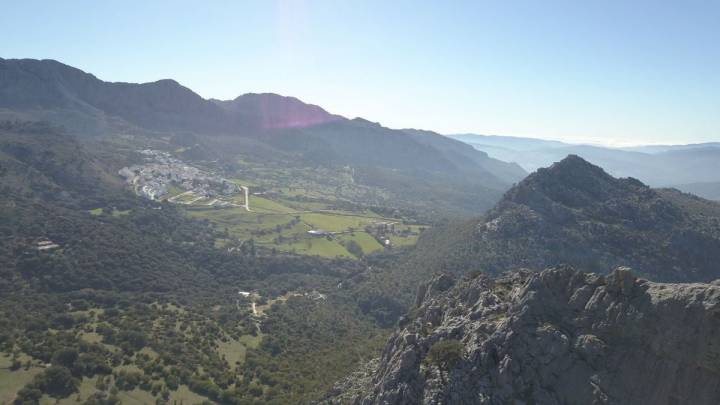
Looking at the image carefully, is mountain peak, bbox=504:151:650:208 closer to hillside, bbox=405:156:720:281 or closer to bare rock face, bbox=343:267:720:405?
hillside, bbox=405:156:720:281

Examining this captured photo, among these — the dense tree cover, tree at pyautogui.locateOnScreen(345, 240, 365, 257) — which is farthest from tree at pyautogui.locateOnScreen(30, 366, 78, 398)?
tree at pyautogui.locateOnScreen(345, 240, 365, 257)

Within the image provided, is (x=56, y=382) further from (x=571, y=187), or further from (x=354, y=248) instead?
(x=571, y=187)

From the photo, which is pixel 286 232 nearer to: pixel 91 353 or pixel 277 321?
pixel 277 321

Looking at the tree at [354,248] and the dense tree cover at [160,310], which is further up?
the dense tree cover at [160,310]

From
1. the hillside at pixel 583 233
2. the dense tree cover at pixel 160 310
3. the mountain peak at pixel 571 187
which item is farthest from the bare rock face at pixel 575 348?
the mountain peak at pixel 571 187

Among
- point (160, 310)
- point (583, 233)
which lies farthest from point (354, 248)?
point (160, 310)

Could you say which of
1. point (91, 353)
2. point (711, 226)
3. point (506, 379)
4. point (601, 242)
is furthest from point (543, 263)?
point (91, 353)

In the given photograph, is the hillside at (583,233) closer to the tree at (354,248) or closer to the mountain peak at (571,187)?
the mountain peak at (571,187)
